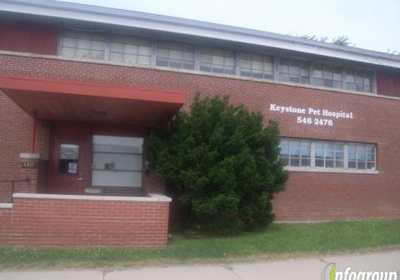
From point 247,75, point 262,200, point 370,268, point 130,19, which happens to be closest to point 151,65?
point 130,19

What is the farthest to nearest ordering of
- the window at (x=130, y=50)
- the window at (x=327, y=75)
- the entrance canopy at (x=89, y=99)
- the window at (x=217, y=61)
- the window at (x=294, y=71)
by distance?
1. the window at (x=327, y=75)
2. the window at (x=294, y=71)
3. the window at (x=217, y=61)
4. the window at (x=130, y=50)
5. the entrance canopy at (x=89, y=99)

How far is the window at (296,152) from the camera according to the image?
42.5 feet

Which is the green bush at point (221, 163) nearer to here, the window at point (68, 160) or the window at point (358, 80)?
the window at point (68, 160)

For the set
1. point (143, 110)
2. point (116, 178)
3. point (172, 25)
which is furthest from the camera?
point (172, 25)

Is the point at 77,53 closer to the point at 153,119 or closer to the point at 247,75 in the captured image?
the point at 153,119

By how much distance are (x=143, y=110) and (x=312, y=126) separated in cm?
647

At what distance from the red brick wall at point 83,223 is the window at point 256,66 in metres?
6.75

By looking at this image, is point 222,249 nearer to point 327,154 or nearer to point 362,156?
point 327,154

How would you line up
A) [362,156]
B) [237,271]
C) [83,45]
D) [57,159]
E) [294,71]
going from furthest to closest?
[362,156], [294,71], [83,45], [57,159], [237,271]

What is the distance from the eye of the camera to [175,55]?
12555 mm

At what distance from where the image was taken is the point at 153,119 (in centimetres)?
1070

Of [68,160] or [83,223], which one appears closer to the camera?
[83,223]

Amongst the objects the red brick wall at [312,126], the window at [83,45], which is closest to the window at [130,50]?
the window at [83,45]

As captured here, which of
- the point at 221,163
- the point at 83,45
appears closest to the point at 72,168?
the point at 83,45
